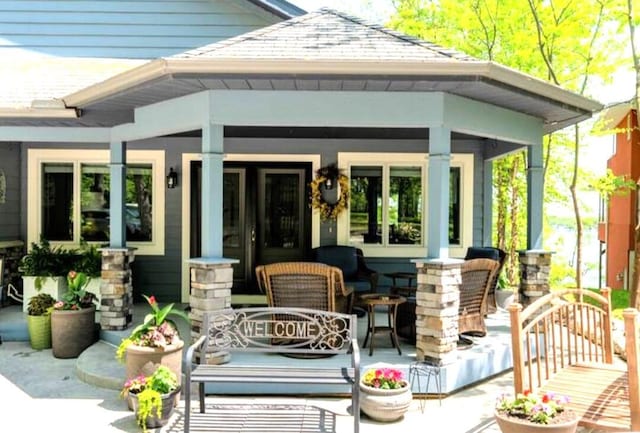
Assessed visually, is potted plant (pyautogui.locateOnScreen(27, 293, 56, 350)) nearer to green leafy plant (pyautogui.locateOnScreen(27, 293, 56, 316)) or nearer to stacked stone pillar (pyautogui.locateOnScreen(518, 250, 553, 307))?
green leafy plant (pyautogui.locateOnScreen(27, 293, 56, 316))

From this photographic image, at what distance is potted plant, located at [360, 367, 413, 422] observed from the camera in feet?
13.8

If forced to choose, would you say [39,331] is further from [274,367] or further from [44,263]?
[274,367]

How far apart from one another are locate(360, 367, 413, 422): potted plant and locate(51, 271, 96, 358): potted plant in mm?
3517

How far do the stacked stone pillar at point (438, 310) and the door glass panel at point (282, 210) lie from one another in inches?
148

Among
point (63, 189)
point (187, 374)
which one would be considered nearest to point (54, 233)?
point (63, 189)

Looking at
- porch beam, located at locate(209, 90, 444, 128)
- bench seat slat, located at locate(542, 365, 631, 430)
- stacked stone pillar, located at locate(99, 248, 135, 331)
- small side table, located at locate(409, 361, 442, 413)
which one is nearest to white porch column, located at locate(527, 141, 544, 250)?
porch beam, located at locate(209, 90, 444, 128)

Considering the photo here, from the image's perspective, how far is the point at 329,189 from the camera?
8.26m

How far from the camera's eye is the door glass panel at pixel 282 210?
8.38 m

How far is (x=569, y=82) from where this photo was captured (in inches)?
345

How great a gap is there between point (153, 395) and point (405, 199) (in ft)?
17.9

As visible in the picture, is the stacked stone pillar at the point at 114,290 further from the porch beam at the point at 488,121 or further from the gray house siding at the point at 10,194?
the porch beam at the point at 488,121

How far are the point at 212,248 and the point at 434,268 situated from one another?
6.84 feet

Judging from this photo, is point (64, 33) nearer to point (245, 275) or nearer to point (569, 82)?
point (245, 275)

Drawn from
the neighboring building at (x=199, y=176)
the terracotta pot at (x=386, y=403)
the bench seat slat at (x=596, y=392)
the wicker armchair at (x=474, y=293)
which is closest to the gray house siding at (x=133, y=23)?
the neighboring building at (x=199, y=176)
